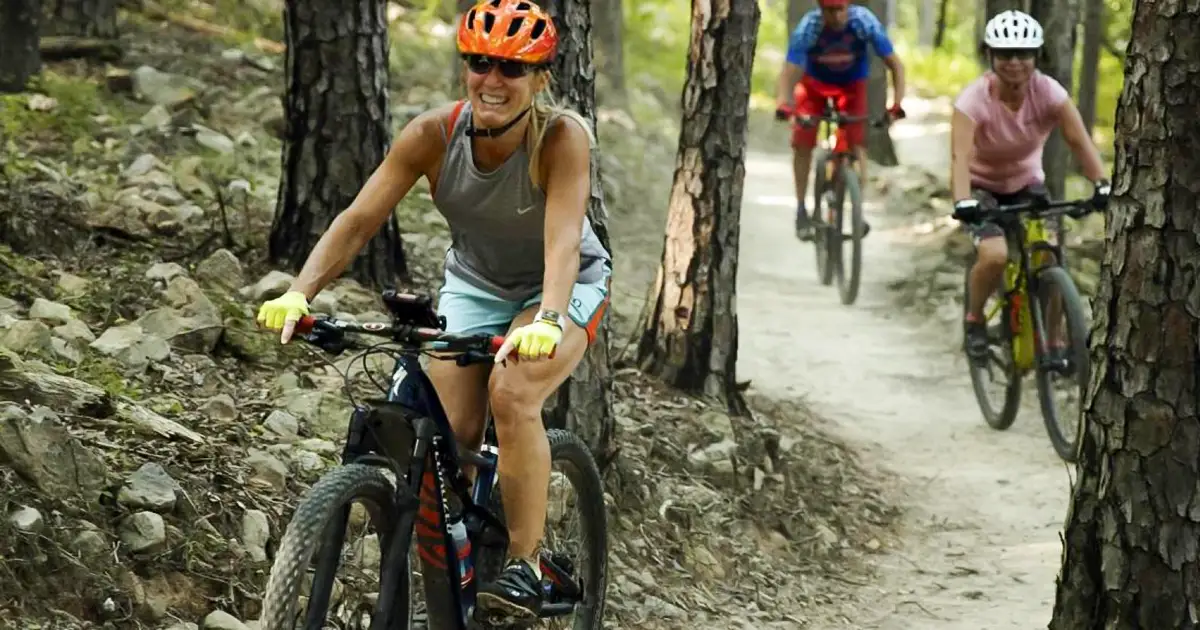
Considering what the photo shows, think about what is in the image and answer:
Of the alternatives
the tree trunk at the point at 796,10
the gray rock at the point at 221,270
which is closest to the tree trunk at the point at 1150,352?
the gray rock at the point at 221,270

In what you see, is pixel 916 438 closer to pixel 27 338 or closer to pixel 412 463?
pixel 27 338

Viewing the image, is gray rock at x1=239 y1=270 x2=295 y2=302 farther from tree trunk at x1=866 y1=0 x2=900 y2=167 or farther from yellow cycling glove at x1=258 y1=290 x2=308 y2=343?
tree trunk at x1=866 y1=0 x2=900 y2=167

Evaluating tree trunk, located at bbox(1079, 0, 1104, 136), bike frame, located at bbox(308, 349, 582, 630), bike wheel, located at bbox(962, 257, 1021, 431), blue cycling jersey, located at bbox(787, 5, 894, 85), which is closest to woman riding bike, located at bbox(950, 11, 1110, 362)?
bike wheel, located at bbox(962, 257, 1021, 431)

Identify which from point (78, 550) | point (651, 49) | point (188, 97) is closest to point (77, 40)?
point (188, 97)

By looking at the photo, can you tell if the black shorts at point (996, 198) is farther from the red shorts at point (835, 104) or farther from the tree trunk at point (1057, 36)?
the red shorts at point (835, 104)

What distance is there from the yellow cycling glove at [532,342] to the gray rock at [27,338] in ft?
8.65

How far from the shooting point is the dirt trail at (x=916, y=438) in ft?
23.5

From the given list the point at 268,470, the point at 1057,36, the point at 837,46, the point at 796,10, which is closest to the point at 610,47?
the point at 796,10

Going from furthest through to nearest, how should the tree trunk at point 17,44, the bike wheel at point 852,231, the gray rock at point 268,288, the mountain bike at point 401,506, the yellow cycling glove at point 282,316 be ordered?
the bike wheel at point 852,231 → the tree trunk at point 17,44 → the gray rock at point 268,288 → the yellow cycling glove at point 282,316 → the mountain bike at point 401,506

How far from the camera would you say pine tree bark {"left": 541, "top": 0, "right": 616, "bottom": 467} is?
641 cm

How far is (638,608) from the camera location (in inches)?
248

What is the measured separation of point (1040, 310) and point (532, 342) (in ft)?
18.9

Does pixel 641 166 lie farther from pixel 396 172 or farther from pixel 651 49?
pixel 396 172

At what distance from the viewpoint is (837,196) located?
12.8m
